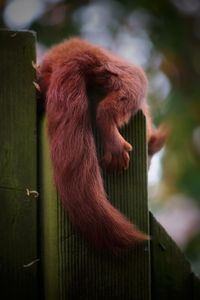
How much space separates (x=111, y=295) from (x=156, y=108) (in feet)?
8.81

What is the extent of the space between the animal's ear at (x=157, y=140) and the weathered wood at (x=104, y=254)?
92cm

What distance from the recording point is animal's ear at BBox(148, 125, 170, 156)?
321 cm

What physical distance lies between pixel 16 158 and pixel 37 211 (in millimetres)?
178

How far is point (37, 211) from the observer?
2234 mm

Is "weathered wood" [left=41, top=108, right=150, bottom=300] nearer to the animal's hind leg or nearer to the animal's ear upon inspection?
the animal's hind leg

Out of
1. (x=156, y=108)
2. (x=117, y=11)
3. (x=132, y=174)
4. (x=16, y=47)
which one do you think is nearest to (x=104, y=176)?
(x=132, y=174)

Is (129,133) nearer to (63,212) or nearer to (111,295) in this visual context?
(63,212)

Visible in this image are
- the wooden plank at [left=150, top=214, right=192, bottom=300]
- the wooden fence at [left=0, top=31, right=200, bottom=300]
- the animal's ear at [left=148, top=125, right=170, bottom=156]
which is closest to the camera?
the wooden fence at [left=0, top=31, right=200, bottom=300]

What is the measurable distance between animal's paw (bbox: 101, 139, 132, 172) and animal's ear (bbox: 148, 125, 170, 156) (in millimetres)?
1006

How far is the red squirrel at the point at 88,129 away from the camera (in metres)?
2.09

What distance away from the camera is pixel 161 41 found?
197 inches

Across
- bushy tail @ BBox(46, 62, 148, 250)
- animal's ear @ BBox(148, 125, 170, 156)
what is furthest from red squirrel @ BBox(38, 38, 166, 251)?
animal's ear @ BBox(148, 125, 170, 156)

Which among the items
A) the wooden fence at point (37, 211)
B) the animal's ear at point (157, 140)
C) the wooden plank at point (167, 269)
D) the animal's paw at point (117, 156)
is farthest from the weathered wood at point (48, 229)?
the animal's ear at point (157, 140)

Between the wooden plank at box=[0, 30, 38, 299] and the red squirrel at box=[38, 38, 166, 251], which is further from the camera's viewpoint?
the wooden plank at box=[0, 30, 38, 299]
